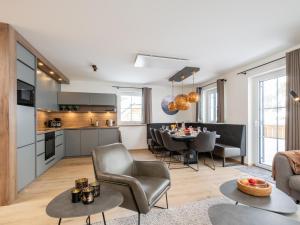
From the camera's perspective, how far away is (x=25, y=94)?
2803 millimetres

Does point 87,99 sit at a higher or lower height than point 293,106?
higher

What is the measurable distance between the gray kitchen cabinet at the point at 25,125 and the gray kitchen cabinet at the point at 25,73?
0.47m

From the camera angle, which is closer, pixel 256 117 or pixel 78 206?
pixel 78 206

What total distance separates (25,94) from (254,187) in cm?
345

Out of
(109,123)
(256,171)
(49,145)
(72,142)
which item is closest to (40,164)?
(49,145)

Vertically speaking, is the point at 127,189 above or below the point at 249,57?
below

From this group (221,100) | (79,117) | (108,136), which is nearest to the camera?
(221,100)

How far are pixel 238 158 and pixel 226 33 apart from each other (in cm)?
331

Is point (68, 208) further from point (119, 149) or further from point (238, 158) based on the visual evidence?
Answer: point (238, 158)

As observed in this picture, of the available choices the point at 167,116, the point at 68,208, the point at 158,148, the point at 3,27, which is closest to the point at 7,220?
the point at 68,208

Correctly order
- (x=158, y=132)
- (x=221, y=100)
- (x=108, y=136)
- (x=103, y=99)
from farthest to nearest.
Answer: (x=103, y=99), (x=108, y=136), (x=221, y=100), (x=158, y=132)

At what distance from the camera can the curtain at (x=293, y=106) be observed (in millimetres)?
2869

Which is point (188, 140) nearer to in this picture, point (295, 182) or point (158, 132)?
point (158, 132)

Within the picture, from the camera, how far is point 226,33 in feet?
8.40
